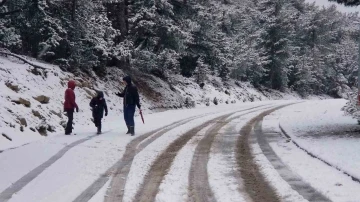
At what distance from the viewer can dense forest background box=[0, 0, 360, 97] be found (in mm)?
18484

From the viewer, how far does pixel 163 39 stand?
83.2 ft

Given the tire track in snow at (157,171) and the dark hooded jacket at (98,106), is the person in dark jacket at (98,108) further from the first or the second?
the tire track in snow at (157,171)

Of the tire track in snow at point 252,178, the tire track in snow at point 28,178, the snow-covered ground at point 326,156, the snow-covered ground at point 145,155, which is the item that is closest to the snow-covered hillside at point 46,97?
the snow-covered ground at point 145,155

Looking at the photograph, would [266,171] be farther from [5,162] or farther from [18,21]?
[18,21]

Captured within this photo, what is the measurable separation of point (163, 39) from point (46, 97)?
37.0 ft

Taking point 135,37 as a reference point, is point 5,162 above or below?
below

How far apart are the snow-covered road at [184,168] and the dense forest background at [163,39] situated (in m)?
8.18

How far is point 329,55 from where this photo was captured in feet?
208

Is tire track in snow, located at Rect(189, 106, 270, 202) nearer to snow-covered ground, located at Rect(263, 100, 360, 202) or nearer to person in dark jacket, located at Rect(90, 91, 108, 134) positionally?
snow-covered ground, located at Rect(263, 100, 360, 202)

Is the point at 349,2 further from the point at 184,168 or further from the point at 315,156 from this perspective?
the point at 184,168

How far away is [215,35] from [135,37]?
11648 mm

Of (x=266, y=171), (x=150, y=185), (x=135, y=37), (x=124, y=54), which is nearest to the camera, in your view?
(x=150, y=185)

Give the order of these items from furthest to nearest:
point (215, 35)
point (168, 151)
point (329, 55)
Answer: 1. point (329, 55)
2. point (215, 35)
3. point (168, 151)

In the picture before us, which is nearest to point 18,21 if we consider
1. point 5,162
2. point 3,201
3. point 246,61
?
point 5,162
